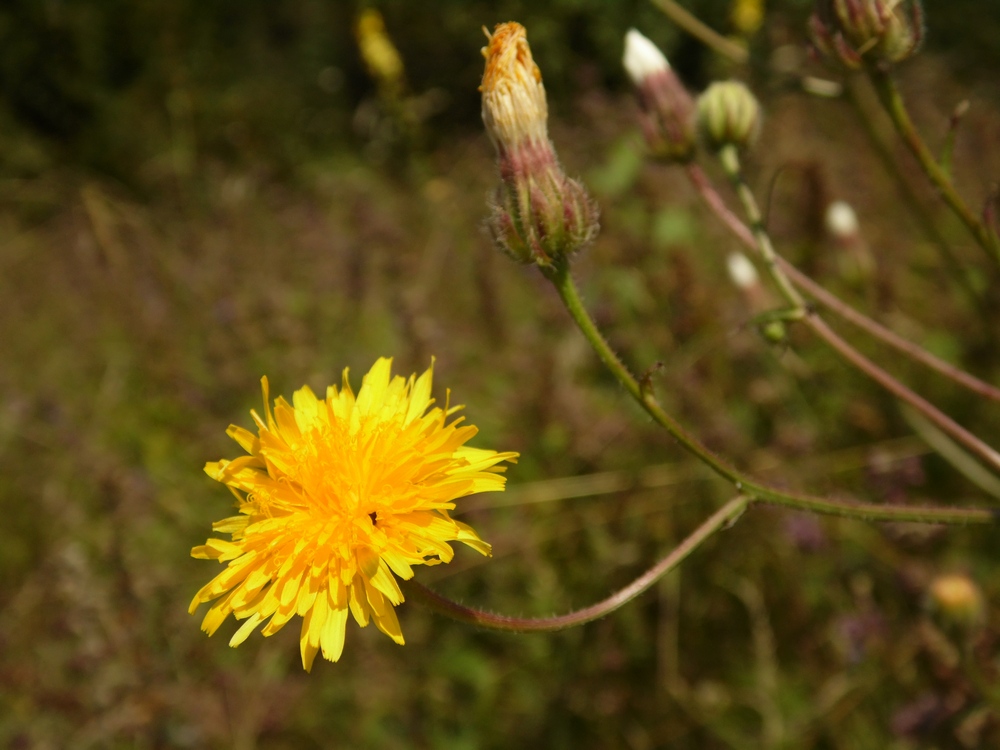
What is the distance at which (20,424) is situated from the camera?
13.8 ft

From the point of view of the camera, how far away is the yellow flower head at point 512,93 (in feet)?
4.91

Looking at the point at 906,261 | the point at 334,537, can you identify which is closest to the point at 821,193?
the point at 906,261

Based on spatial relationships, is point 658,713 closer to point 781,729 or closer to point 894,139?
point 781,729

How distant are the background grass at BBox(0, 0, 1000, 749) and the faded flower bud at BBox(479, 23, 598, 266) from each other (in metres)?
0.11

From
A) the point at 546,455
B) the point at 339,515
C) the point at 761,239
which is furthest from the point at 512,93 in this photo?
the point at 546,455

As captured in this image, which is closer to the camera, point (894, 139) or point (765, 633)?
point (765, 633)

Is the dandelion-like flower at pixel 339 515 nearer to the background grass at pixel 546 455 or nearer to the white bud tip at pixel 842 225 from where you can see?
the background grass at pixel 546 455

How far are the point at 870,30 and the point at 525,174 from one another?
2.46 feet

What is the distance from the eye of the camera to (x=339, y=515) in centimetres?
149

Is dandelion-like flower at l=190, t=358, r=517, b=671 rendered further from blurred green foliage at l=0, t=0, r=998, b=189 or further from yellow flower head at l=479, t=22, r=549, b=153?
blurred green foliage at l=0, t=0, r=998, b=189

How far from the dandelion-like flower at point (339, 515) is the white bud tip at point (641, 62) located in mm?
1067

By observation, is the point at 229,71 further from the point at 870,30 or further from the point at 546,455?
the point at 870,30

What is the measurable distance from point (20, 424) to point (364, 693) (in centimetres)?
266

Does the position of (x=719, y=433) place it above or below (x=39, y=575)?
below
